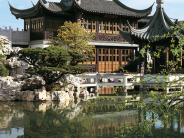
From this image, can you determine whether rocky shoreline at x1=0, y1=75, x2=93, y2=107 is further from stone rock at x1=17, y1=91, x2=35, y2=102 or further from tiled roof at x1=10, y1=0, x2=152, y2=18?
tiled roof at x1=10, y1=0, x2=152, y2=18

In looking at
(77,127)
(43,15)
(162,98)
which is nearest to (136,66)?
(43,15)

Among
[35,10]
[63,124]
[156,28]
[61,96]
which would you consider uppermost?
[35,10]

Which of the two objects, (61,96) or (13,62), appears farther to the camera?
(13,62)

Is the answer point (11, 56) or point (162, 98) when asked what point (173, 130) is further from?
point (11, 56)

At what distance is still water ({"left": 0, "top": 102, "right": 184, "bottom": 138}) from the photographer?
11921 millimetres

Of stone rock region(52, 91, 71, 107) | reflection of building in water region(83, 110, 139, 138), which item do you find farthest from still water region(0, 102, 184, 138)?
stone rock region(52, 91, 71, 107)

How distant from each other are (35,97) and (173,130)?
35.4ft

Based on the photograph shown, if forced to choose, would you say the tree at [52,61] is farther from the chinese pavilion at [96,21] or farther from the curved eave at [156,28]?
the chinese pavilion at [96,21]

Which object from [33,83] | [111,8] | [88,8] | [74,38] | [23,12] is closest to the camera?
[33,83]

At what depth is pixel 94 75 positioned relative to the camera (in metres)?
26.2

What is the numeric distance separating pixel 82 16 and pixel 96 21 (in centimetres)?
150

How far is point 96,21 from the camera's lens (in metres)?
34.7

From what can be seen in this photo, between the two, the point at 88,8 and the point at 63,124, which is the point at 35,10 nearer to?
the point at 88,8

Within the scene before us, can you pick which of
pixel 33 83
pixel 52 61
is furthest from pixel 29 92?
pixel 52 61
